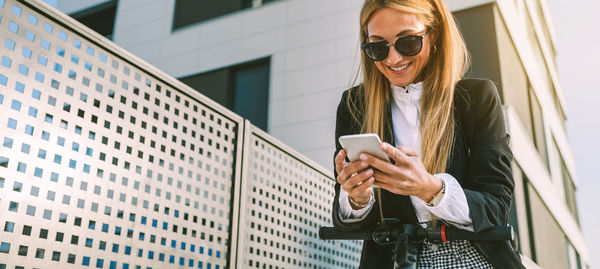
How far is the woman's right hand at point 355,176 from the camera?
125cm

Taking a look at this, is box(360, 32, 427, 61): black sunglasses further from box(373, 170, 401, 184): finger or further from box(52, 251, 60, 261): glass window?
box(52, 251, 60, 261): glass window

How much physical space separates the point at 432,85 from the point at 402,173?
0.54 m

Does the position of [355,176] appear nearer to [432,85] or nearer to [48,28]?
[432,85]

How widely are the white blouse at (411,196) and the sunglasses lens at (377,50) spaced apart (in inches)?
7.1

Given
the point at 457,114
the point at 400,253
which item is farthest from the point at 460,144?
the point at 400,253

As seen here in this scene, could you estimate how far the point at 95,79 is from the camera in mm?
2287

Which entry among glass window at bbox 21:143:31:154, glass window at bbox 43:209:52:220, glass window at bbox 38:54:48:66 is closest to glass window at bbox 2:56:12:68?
glass window at bbox 38:54:48:66

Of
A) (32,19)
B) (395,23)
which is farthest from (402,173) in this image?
(32,19)

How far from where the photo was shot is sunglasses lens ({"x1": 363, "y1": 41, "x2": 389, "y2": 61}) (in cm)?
158

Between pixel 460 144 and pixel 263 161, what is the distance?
2.01 metres

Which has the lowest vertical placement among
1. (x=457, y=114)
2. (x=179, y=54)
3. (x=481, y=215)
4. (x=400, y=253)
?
(x=400, y=253)

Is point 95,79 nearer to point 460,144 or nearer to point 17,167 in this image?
point 17,167

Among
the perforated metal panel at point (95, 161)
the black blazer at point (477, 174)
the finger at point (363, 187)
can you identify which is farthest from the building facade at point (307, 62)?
the finger at point (363, 187)

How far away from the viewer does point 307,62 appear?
347 inches
